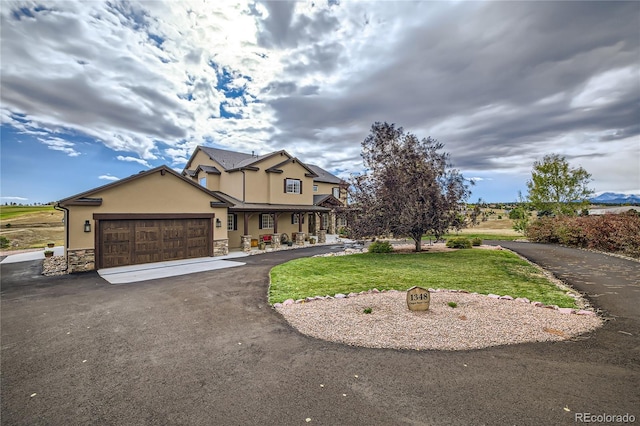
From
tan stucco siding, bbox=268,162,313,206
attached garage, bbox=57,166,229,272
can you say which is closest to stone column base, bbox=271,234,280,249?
tan stucco siding, bbox=268,162,313,206

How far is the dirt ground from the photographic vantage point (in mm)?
25403

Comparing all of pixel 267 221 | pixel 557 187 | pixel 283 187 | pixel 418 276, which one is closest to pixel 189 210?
pixel 267 221

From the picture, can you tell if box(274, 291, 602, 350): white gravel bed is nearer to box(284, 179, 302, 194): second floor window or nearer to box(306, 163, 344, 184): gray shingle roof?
box(284, 179, 302, 194): second floor window

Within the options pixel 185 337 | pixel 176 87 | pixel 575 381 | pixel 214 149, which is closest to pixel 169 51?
pixel 176 87

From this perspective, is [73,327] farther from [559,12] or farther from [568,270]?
[559,12]

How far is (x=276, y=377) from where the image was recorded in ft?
13.8

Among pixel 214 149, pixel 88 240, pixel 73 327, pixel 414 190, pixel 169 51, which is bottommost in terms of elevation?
pixel 73 327

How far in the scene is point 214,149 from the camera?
84.1 feet

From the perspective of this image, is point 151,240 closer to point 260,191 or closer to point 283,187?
point 260,191

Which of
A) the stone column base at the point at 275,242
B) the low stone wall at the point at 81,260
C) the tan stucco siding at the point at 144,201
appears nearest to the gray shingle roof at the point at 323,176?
the stone column base at the point at 275,242

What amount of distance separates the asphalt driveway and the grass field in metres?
27.0

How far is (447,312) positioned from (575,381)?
2818 millimetres

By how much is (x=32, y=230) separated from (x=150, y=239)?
24772mm

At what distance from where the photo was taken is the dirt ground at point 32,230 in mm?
25403
